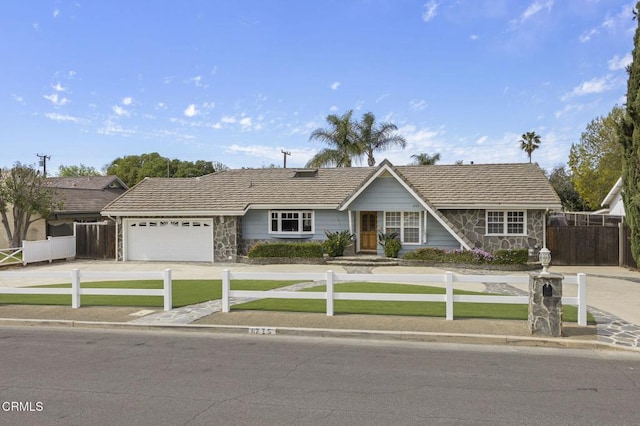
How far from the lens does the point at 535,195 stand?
76.3ft

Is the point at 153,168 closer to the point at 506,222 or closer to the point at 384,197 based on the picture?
the point at 384,197

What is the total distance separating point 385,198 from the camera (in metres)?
24.0

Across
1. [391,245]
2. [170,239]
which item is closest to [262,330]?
[391,245]

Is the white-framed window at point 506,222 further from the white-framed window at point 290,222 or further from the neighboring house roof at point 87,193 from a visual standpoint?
the neighboring house roof at point 87,193

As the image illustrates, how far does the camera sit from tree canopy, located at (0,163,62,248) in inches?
1041

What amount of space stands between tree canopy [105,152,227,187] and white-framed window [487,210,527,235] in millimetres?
49691

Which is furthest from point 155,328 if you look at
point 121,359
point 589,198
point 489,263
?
point 589,198

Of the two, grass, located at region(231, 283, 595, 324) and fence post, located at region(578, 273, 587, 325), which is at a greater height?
fence post, located at region(578, 273, 587, 325)

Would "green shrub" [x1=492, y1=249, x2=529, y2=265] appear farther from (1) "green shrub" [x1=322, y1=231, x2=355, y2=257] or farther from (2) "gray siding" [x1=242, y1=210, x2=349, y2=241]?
(2) "gray siding" [x1=242, y1=210, x2=349, y2=241]

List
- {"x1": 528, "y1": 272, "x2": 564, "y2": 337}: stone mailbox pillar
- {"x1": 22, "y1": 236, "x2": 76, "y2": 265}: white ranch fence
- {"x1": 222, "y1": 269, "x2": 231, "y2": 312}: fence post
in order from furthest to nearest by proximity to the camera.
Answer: {"x1": 22, "y1": 236, "x2": 76, "y2": 265}: white ranch fence, {"x1": 222, "y1": 269, "x2": 231, "y2": 312}: fence post, {"x1": 528, "y1": 272, "x2": 564, "y2": 337}: stone mailbox pillar

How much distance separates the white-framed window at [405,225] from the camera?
24.0 m

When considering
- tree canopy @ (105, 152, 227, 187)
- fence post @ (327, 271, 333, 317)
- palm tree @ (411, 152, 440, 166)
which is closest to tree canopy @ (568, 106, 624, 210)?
palm tree @ (411, 152, 440, 166)

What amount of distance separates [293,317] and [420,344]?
9.69ft

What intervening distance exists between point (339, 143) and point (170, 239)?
20.1 meters
